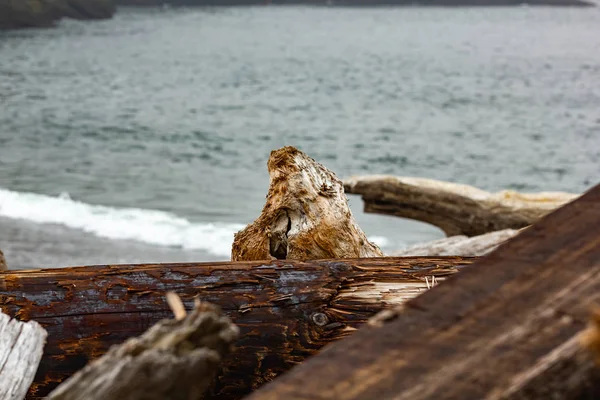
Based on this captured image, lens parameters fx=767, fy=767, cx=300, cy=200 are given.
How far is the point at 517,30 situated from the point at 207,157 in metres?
46.3

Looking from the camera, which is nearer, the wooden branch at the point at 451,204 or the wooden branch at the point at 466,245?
the wooden branch at the point at 466,245

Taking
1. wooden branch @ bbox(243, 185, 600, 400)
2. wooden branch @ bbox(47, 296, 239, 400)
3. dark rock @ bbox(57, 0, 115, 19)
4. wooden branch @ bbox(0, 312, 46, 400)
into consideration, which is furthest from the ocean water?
wooden branch @ bbox(243, 185, 600, 400)

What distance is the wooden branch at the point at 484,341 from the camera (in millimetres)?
1005

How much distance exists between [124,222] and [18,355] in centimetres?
954

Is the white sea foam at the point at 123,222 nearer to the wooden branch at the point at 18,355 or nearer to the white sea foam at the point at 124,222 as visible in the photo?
the white sea foam at the point at 124,222

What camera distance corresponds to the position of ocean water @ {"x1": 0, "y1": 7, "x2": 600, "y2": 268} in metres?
11.6

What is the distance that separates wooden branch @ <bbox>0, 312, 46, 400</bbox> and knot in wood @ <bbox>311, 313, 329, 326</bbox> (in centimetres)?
83

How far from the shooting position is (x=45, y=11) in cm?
5141

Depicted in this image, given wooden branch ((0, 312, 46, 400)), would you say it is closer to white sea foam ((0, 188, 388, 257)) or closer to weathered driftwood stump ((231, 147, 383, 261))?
weathered driftwood stump ((231, 147, 383, 261))

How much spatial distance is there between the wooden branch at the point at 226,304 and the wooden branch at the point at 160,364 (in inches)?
44.5

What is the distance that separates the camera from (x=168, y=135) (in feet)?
69.9

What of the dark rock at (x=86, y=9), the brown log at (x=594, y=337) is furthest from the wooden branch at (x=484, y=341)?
the dark rock at (x=86, y=9)

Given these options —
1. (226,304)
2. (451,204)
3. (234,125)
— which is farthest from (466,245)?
(234,125)

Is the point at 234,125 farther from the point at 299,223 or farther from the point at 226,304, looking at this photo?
the point at 226,304
